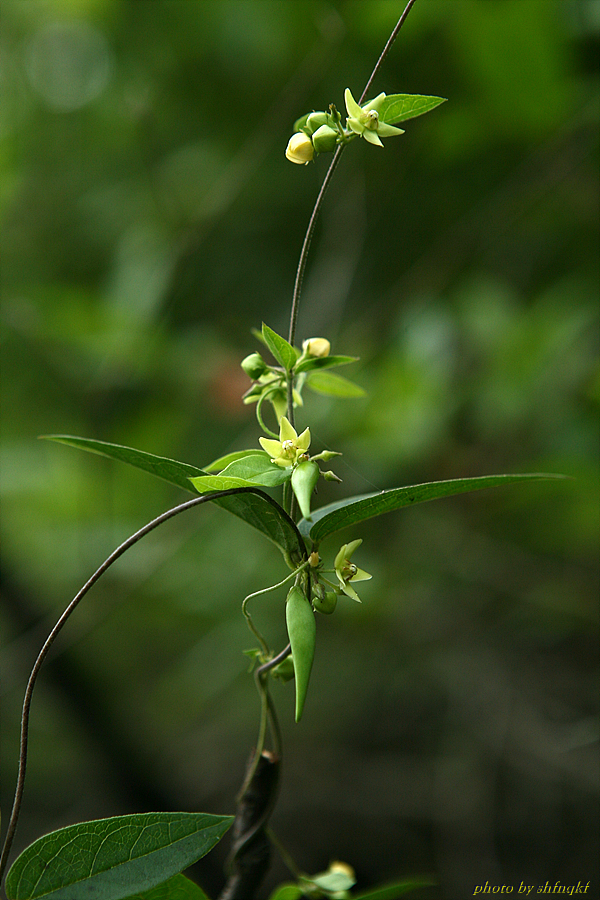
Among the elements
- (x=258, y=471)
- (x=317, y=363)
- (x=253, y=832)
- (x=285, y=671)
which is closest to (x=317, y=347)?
(x=317, y=363)

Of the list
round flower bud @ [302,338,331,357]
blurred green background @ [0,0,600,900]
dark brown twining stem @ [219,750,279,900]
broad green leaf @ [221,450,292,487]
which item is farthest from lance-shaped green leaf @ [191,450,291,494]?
blurred green background @ [0,0,600,900]

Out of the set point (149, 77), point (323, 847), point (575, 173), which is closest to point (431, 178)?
point (575, 173)

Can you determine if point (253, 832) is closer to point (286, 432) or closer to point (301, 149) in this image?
point (286, 432)

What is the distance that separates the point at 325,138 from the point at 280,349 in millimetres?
160

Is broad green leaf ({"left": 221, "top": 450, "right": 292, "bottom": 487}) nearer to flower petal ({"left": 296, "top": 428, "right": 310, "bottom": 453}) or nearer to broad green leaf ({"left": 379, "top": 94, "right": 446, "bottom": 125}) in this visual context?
flower petal ({"left": 296, "top": 428, "right": 310, "bottom": 453})

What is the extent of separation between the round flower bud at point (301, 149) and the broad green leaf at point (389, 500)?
0.85 ft

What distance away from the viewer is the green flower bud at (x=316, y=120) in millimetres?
492

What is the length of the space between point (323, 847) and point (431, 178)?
68.6 inches

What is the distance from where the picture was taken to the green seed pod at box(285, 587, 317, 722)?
364mm

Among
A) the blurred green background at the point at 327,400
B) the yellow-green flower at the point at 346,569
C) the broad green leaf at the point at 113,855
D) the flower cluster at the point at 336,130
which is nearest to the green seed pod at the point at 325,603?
the yellow-green flower at the point at 346,569

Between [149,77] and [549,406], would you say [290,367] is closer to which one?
[549,406]

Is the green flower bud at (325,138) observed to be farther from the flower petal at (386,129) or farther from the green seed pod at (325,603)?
the green seed pod at (325,603)

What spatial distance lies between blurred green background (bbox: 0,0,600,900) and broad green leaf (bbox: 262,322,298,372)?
85 cm

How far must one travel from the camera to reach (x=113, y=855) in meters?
0.42
